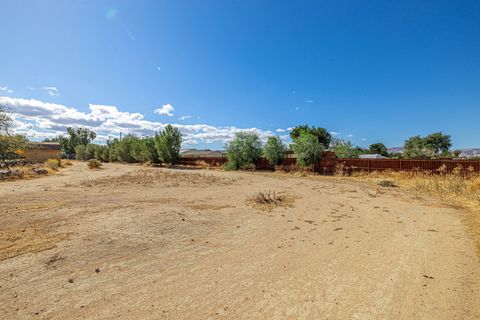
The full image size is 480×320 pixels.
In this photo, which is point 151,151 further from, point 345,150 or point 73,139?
point 73,139

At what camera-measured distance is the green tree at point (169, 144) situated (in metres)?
34.9

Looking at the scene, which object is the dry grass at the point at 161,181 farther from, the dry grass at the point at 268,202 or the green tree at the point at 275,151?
the green tree at the point at 275,151

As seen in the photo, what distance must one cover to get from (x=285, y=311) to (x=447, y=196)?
1085 centimetres

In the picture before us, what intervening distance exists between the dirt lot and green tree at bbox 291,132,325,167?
1678cm

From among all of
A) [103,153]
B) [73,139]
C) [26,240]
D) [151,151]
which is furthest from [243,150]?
[73,139]

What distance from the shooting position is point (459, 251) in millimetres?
4367

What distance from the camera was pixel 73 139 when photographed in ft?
268

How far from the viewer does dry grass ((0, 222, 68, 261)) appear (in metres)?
3.88

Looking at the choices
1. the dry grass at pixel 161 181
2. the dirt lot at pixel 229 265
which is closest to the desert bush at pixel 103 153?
the dry grass at pixel 161 181

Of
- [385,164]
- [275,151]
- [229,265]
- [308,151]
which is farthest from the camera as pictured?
[275,151]

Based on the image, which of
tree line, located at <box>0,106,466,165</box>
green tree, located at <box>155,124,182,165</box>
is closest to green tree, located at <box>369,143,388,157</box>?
tree line, located at <box>0,106,466,165</box>

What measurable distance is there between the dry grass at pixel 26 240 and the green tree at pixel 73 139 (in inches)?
3521

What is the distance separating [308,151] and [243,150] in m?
8.25

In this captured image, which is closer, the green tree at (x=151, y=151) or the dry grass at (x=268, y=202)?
the dry grass at (x=268, y=202)
